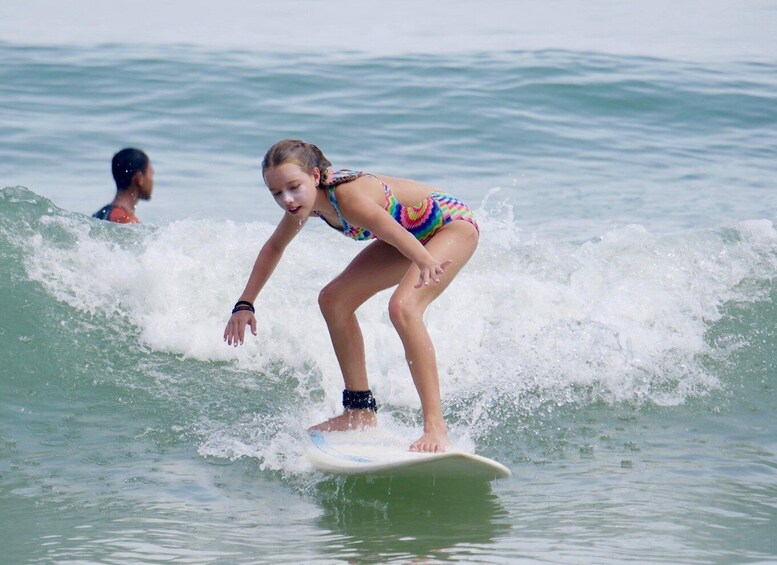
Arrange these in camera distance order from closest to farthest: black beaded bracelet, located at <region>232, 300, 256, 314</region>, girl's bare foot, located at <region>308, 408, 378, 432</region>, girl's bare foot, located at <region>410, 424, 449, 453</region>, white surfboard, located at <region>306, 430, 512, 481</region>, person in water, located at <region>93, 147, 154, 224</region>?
white surfboard, located at <region>306, 430, 512, 481</region>
girl's bare foot, located at <region>410, 424, 449, 453</region>
black beaded bracelet, located at <region>232, 300, 256, 314</region>
girl's bare foot, located at <region>308, 408, 378, 432</region>
person in water, located at <region>93, 147, 154, 224</region>

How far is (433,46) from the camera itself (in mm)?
18672

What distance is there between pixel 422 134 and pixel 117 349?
7594 millimetres

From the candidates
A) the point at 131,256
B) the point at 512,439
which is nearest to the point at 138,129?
the point at 131,256

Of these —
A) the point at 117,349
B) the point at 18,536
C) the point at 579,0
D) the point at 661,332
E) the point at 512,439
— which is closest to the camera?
the point at 18,536

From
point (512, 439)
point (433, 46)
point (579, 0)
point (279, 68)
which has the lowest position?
point (512, 439)

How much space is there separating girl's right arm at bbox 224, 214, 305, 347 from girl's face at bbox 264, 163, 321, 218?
0.33 m

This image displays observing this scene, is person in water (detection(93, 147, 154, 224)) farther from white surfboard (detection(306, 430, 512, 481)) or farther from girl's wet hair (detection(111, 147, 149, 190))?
white surfboard (detection(306, 430, 512, 481))

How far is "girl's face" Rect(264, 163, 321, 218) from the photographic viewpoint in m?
4.61


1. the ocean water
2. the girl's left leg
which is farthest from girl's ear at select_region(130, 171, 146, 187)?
the girl's left leg

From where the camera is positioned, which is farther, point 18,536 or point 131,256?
point 131,256

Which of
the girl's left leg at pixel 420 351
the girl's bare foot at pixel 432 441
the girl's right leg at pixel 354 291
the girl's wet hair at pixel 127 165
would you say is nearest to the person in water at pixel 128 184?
the girl's wet hair at pixel 127 165

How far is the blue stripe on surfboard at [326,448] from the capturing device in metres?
4.79

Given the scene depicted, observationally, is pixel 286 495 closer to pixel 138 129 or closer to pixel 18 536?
pixel 18 536

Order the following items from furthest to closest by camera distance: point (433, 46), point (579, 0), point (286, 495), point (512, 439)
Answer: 1. point (579, 0)
2. point (433, 46)
3. point (512, 439)
4. point (286, 495)
